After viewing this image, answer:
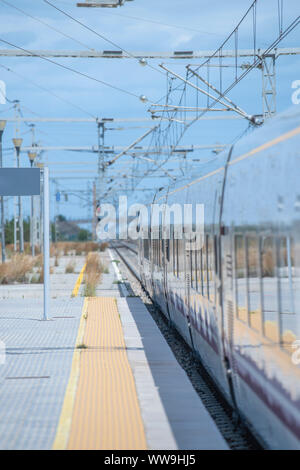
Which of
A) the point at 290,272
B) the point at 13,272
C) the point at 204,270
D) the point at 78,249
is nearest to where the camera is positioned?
the point at 290,272

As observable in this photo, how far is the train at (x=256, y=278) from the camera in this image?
212 inches

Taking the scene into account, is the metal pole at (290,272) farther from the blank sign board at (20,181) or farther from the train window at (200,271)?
the blank sign board at (20,181)

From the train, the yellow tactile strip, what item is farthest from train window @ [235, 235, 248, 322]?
the yellow tactile strip

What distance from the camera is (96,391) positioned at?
344 inches

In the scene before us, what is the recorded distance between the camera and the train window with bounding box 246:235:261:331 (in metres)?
6.33

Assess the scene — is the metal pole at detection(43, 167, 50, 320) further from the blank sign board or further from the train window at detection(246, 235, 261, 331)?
the train window at detection(246, 235, 261, 331)

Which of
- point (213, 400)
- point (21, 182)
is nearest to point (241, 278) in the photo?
point (213, 400)

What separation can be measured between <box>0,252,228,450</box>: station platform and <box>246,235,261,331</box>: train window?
125 centimetres

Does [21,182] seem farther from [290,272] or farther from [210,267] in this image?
[290,272]

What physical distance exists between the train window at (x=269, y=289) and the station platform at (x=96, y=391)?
1394 millimetres

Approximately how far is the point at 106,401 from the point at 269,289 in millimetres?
3010

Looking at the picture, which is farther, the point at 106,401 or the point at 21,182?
the point at 21,182

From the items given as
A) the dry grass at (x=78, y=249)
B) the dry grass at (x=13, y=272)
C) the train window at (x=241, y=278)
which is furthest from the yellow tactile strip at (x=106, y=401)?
the dry grass at (x=78, y=249)
